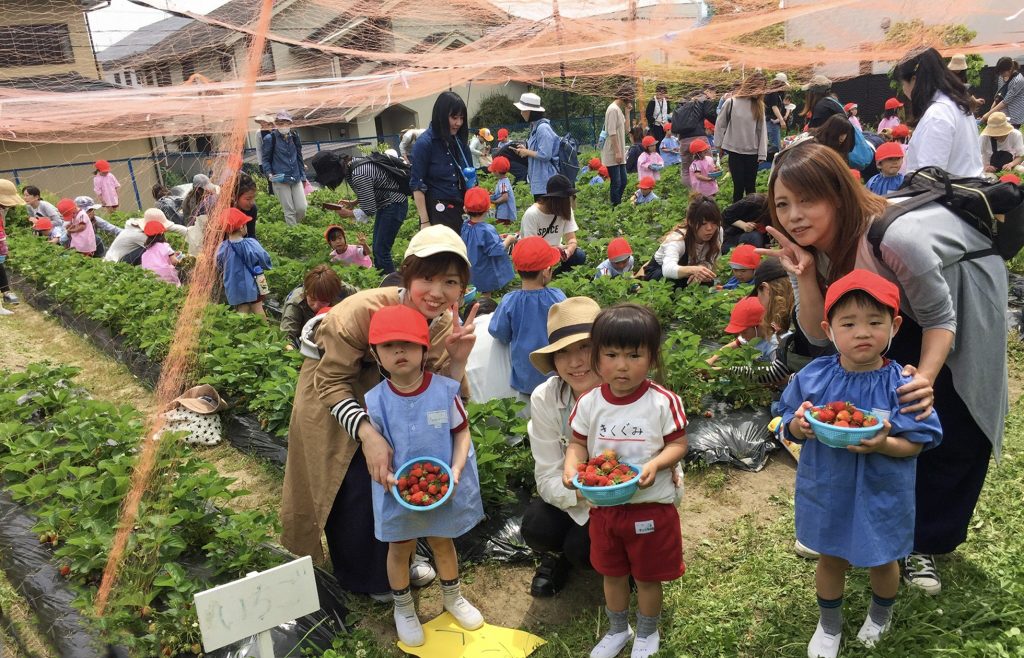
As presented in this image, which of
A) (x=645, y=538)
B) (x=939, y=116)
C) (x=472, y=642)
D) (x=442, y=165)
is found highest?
(x=939, y=116)

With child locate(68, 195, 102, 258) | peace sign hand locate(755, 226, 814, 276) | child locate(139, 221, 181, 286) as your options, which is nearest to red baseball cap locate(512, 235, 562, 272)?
peace sign hand locate(755, 226, 814, 276)

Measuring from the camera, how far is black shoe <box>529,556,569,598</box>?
3316 mm

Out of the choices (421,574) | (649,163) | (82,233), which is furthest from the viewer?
(649,163)

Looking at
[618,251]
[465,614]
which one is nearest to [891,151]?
[618,251]

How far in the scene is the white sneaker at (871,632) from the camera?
2.62 m

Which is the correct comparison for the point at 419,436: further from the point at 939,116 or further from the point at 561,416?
the point at 939,116

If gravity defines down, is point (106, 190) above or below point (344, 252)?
above

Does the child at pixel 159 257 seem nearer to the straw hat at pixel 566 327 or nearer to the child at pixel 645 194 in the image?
the child at pixel 645 194

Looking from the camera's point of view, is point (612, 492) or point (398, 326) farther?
point (398, 326)

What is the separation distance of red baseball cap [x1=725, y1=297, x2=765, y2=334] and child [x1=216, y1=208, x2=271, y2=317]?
426 cm

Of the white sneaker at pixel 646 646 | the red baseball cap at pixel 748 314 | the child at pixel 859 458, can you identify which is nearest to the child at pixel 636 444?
the white sneaker at pixel 646 646

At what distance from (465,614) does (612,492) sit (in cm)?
106

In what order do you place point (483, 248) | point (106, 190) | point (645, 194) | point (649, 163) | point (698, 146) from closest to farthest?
point (483, 248) < point (698, 146) < point (645, 194) < point (649, 163) < point (106, 190)

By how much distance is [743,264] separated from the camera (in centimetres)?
604
